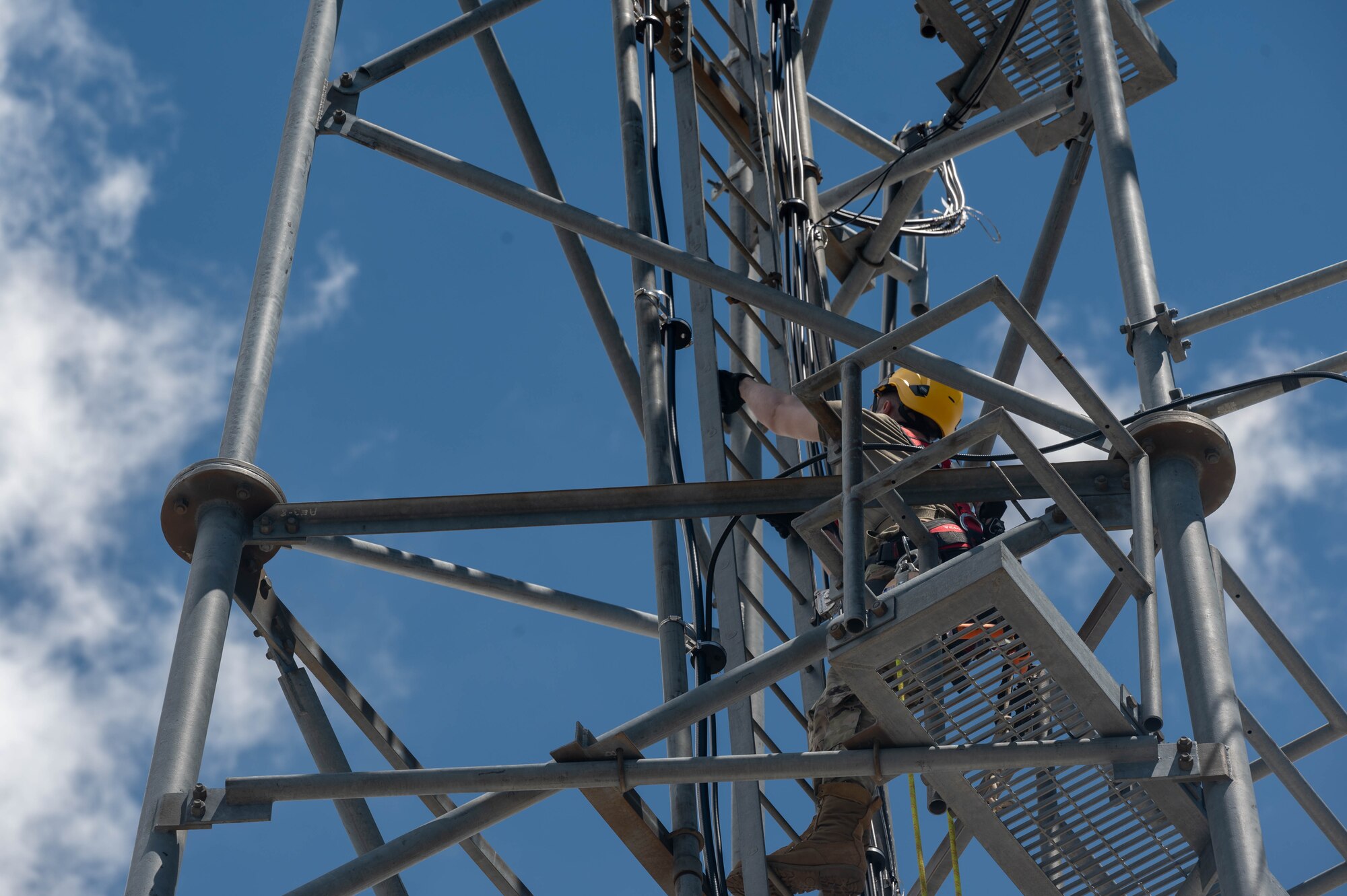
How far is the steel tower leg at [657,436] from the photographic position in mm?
8289

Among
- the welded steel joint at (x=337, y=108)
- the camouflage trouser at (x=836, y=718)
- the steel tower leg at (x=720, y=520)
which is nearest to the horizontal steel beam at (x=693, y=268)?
the welded steel joint at (x=337, y=108)

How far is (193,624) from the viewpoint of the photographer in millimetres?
7789

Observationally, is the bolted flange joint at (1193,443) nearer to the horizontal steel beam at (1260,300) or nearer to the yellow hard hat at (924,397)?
the horizontal steel beam at (1260,300)

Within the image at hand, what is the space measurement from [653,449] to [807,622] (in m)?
1.42

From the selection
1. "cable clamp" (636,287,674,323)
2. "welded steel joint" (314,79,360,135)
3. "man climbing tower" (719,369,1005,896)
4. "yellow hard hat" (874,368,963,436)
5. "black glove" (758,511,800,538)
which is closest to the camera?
"man climbing tower" (719,369,1005,896)

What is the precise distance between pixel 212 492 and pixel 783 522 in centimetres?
312

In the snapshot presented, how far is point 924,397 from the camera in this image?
11141mm

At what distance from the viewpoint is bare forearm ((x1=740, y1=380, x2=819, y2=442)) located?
10.1 m

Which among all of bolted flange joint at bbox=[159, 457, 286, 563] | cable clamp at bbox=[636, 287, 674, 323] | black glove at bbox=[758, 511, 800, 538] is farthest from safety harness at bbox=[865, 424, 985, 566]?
bolted flange joint at bbox=[159, 457, 286, 563]

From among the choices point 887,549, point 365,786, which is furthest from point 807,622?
point 365,786

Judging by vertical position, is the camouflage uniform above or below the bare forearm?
below

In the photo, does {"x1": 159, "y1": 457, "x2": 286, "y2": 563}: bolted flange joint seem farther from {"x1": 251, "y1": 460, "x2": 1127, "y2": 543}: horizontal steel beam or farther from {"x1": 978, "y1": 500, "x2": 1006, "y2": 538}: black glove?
{"x1": 978, "y1": 500, "x2": 1006, "y2": 538}: black glove

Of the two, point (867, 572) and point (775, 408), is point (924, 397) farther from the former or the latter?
point (867, 572)

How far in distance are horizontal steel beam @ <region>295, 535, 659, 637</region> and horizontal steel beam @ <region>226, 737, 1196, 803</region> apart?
5.07ft
